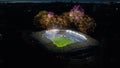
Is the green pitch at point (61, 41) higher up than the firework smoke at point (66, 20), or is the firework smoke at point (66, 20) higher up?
the green pitch at point (61, 41)

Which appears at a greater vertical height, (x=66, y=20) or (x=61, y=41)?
(x=61, y=41)

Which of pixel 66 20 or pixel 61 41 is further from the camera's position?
pixel 66 20

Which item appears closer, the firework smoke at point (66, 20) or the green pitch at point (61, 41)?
the green pitch at point (61, 41)

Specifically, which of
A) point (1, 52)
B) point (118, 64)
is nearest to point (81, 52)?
point (118, 64)

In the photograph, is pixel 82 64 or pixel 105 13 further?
pixel 105 13

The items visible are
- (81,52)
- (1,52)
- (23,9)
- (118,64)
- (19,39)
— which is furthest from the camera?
(23,9)

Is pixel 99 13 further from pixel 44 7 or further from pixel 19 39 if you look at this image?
pixel 19 39

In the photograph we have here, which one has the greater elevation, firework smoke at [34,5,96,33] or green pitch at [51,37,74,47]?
green pitch at [51,37,74,47]

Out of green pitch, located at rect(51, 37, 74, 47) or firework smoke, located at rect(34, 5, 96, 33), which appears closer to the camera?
green pitch, located at rect(51, 37, 74, 47)
